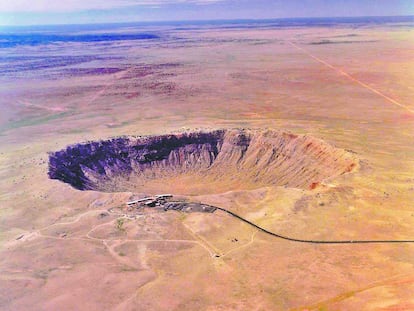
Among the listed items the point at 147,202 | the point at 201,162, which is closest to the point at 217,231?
the point at 147,202

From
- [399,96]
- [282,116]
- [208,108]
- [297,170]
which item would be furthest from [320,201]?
[399,96]

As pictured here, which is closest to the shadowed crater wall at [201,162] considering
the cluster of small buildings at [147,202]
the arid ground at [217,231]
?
the arid ground at [217,231]

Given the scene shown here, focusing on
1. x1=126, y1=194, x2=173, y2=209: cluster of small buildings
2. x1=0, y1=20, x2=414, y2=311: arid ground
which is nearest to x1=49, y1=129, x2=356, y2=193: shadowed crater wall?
x1=0, y1=20, x2=414, y2=311: arid ground

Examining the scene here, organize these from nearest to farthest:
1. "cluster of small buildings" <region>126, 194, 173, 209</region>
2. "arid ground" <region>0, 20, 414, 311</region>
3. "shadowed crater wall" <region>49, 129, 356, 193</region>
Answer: "arid ground" <region>0, 20, 414, 311</region>, "cluster of small buildings" <region>126, 194, 173, 209</region>, "shadowed crater wall" <region>49, 129, 356, 193</region>

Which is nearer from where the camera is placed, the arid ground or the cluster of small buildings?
the arid ground

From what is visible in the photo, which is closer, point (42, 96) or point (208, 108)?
point (208, 108)

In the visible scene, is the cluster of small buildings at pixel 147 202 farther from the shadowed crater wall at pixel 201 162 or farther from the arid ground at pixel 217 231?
the shadowed crater wall at pixel 201 162

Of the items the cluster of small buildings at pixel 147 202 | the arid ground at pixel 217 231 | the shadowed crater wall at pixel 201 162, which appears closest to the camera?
the arid ground at pixel 217 231

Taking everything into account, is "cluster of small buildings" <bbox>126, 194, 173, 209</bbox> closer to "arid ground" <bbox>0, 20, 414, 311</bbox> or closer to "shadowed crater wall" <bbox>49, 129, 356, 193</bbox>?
"arid ground" <bbox>0, 20, 414, 311</bbox>

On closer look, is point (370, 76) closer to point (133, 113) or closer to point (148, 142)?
point (133, 113)
